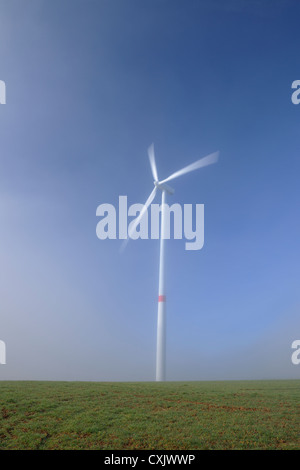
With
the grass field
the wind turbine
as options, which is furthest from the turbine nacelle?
the grass field

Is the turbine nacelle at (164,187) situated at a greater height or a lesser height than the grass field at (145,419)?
greater

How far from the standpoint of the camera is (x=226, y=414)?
1006 inches

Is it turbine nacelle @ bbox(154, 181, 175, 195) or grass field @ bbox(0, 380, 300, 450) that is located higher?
turbine nacelle @ bbox(154, 181, 175, 195)

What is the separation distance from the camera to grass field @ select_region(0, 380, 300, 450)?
20297 mm

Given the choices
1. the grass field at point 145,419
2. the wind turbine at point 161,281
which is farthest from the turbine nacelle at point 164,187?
the grass field at point 145,419

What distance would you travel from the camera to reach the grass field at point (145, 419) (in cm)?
2030

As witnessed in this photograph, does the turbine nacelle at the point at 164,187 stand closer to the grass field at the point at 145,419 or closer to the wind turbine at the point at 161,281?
the wind turbine at the point at 161,281

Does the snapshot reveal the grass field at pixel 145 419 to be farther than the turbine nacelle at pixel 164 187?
No

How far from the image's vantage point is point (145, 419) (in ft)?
78.9

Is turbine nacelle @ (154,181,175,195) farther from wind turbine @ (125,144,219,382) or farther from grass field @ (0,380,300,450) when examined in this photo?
grass field @ (0,380,300,450)

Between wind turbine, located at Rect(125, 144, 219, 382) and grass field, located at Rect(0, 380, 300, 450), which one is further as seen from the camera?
wind turbine, located at Rect(125, 144, 219, 382)
